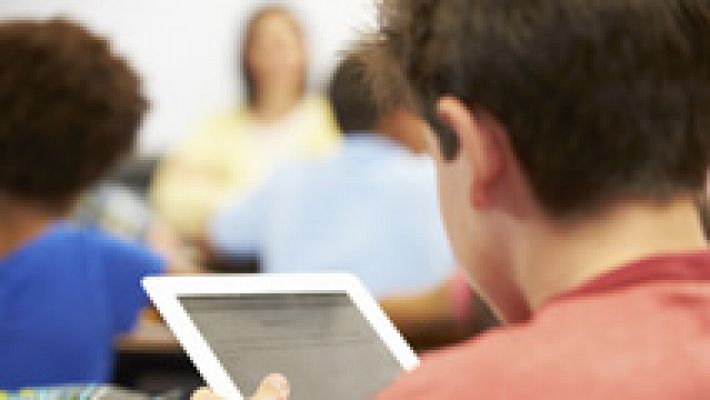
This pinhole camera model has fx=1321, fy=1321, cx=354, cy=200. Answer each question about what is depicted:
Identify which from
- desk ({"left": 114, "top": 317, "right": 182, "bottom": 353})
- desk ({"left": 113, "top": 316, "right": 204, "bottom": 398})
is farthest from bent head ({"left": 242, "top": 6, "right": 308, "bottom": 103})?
desk ({"left": 114, "top": 317, "right": 182, "bottom": 353})

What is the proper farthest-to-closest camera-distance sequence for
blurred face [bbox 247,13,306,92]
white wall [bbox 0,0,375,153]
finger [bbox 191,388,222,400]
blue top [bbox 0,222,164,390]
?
white wall [bbox 0,0,375,153] < blurred face [bbox 247,13,306,92] < blue top [bbox 0,222,164,390] < finger [bbox 191,388,222,400]

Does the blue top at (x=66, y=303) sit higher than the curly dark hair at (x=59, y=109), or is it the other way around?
the curly dark hair at (x=59, y=109)

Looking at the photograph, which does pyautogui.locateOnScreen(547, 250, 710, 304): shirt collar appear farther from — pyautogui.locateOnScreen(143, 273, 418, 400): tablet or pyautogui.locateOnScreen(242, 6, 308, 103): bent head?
pyautogui.locateOnScreen(242, 6, 308, 103): bent head

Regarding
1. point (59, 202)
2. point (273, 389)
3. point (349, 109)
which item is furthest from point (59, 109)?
point (273, 389)

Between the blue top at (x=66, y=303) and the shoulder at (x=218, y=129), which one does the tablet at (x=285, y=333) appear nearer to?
the blue top at (x=66, y=303)

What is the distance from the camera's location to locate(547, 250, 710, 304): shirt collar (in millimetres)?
803

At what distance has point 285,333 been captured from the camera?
104 centimetres

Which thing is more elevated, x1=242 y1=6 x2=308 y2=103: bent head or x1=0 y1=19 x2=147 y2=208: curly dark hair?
x1=0 y1=19 x2=147 y2=208: curly dark hair

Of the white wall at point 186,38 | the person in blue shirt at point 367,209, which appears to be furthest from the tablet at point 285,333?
the white wall at point 186,38

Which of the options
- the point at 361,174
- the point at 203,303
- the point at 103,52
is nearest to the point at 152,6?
the point at 361,174

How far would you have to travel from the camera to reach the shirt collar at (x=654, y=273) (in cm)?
80

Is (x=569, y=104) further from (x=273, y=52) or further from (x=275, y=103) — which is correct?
(x=273, y=52)

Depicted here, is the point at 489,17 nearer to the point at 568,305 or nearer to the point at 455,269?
the point at 568,305

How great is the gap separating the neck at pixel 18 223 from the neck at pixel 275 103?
243 cm
